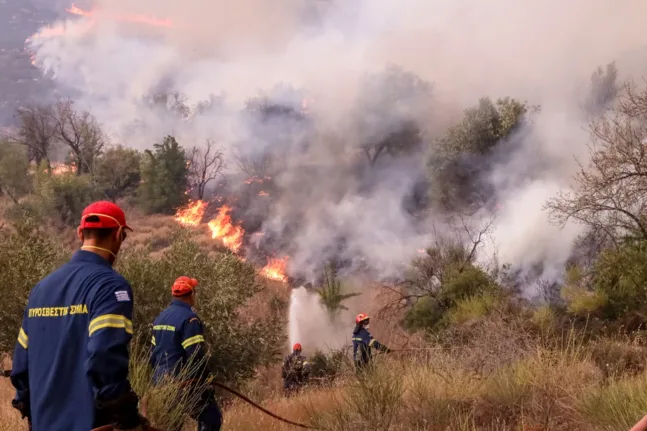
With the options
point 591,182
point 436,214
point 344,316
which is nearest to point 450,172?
point 436,214

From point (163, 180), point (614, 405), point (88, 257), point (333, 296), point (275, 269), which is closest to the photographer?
point (88, 257)

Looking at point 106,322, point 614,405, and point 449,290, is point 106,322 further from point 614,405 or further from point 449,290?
point 449,290

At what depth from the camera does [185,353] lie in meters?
4.43

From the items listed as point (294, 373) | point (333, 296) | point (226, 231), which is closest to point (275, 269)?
point (226, 231)

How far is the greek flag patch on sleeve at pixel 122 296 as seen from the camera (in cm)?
240

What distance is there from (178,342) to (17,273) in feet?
13.1

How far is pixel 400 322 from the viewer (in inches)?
629

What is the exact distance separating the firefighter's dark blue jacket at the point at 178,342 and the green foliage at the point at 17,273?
3.51 metres

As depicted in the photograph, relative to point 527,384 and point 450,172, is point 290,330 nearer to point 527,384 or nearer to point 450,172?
point 450,172

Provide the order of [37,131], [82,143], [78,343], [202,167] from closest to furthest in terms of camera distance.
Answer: [78,343]
[82,143]
[202,167]
[37,131]

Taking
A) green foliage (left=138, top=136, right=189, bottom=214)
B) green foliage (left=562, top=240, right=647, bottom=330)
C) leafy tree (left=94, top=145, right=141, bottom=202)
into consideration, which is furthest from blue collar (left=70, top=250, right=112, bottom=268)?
leafy tree (left=94, top=145, right=141, bottom=202)

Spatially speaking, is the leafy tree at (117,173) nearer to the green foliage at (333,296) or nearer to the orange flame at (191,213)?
the orange flame at (191,213)

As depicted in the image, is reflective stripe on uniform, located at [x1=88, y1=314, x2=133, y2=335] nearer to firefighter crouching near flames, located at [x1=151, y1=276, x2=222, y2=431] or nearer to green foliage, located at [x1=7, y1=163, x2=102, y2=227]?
firefighter crouching near flames, located at [x1=151, y1=276, x2=222, y2=431]

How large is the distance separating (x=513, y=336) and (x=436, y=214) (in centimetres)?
2031
